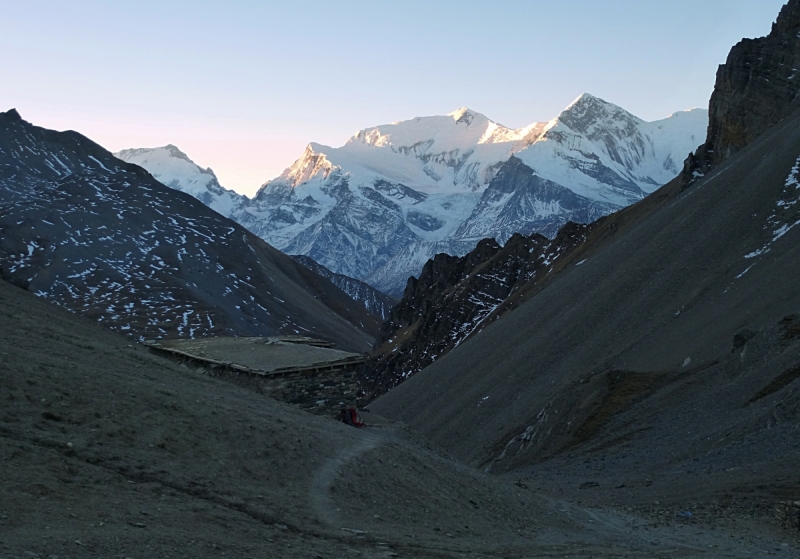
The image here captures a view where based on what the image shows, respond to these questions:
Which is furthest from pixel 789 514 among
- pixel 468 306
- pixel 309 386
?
pixel 468 306

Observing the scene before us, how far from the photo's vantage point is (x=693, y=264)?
5450 centimetres

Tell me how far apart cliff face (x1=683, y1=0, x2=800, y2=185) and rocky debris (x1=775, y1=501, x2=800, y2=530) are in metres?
65.0

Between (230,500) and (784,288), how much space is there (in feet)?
117

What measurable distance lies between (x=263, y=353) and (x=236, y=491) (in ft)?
48.2

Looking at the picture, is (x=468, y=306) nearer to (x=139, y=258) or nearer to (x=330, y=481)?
(x=139, y=258)

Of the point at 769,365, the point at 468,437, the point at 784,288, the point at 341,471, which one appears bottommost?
the point at 468,437

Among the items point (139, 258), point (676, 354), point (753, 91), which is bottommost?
point (139, 258)

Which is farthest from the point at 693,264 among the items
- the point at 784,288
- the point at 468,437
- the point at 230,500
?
the point at 230,500

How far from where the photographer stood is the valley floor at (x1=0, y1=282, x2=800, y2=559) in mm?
12414

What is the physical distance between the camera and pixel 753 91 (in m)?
83.2

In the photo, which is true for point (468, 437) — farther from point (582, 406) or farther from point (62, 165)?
point (62, 165)

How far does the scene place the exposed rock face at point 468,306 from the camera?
104625 millimetres

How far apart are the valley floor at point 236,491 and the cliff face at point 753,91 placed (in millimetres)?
64500

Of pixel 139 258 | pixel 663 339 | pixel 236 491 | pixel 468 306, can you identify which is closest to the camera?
pixel 236 491
